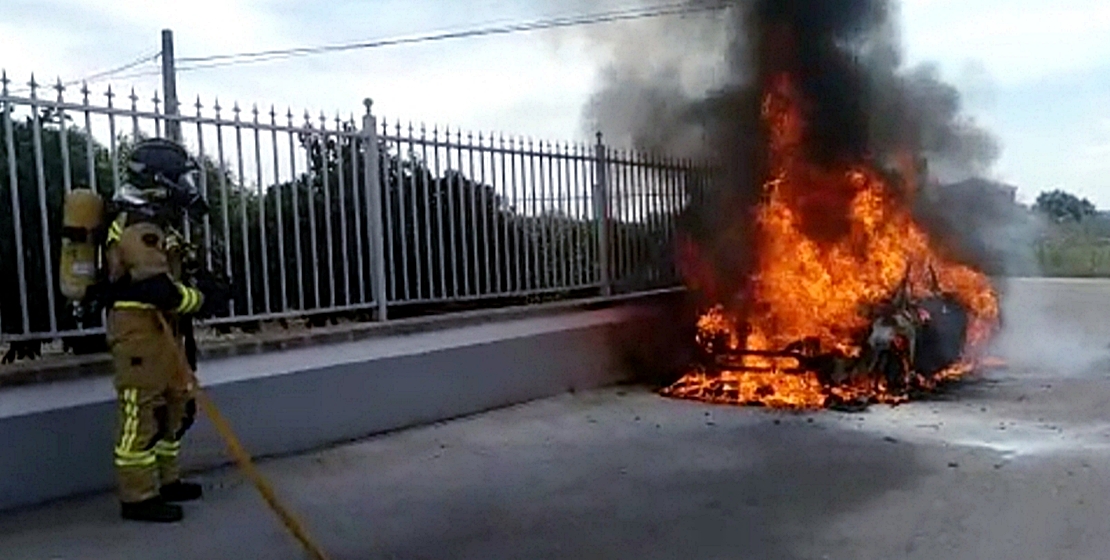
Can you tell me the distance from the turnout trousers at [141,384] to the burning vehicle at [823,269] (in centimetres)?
515

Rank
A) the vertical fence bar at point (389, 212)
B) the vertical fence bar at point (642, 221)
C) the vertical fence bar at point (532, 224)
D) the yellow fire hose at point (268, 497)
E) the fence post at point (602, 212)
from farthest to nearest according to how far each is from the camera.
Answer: the vertical fence bar at point (642, 221) → the fence post at point (602, 212) → the vertical fence bar at point (532, 224) → the vertical fence bar at point (389, 212) → the yellow fire hose at point (268, 497)

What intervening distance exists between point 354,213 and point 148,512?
2904 mm

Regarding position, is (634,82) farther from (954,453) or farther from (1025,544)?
(1025,544)

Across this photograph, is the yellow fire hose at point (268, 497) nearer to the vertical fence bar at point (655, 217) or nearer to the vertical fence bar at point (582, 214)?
the vertical fence bar at point (582, 214)

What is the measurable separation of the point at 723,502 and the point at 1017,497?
150cm

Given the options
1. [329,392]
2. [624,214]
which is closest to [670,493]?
[329,392]

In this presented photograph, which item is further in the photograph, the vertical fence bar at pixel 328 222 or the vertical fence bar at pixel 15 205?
the vertical fence bar at pixel 328 222

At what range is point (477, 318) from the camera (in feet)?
28.8

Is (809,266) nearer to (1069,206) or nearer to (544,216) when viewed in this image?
(544,216)

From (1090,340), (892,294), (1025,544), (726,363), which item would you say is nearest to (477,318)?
(726,363)

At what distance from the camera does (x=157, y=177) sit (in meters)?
5.39

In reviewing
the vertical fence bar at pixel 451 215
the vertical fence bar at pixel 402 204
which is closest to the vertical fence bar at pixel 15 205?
the vertical fence bar at pixel 402 204

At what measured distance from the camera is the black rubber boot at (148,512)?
17.5ft

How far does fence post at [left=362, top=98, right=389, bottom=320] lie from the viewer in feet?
25.6
